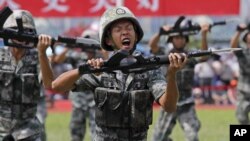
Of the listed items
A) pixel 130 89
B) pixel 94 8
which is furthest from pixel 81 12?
pixel 130 89

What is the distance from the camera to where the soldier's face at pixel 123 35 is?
5754mm

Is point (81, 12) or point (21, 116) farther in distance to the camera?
point (81, 12)

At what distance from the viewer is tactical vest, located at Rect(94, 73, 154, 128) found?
19.2ft

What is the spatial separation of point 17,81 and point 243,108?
6.01 metres

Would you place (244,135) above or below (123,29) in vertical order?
below

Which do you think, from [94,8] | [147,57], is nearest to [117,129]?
[147,57]

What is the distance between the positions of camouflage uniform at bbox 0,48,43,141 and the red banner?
27.8 feet

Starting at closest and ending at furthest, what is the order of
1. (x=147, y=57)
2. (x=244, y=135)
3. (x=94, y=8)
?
(x=147, y=57), (x=244, y=135), (x=94, y=8)

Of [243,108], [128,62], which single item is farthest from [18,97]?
[243,108]

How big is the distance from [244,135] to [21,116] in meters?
2.15

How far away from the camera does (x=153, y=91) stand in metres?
5.85

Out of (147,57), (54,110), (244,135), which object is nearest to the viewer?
(147,57)

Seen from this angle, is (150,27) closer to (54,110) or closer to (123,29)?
(54,110)

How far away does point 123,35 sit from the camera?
5766 millimetres
